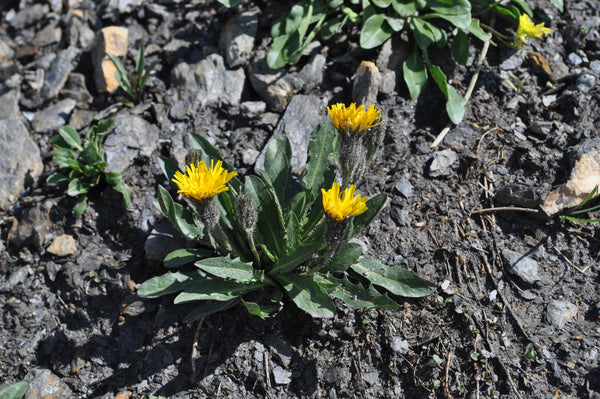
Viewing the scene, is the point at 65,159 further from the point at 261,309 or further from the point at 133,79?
the point at 261,309

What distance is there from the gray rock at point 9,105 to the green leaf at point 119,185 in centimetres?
132

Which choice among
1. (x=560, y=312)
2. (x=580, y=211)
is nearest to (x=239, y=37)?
(x=580, y=211)

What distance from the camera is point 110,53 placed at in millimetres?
4414

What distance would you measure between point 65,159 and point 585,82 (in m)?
3.98

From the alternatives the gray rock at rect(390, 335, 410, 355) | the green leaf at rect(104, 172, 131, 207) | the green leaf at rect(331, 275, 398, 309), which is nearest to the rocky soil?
the gray rock at rect(390, 335, 410, 355)

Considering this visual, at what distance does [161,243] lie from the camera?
3.46 meters

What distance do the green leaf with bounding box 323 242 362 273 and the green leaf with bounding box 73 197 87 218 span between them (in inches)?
73.9

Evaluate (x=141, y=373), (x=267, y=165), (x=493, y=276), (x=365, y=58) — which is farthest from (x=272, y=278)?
(x=365, y=58)

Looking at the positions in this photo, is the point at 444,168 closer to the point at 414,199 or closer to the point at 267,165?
the point at 414,199

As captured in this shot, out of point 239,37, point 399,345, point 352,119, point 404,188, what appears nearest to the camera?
point 352,119

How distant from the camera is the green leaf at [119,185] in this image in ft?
12.1

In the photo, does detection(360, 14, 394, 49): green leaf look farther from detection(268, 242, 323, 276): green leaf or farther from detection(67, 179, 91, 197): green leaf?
detection(67, 179, 91, 197): green leaf

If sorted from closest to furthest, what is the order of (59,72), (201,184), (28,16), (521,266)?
(201,184), (521,266), (59,72), (28,16)

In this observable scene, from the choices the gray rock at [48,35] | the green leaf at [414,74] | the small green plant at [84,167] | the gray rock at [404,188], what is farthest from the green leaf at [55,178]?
the green leaf at [414,74]
